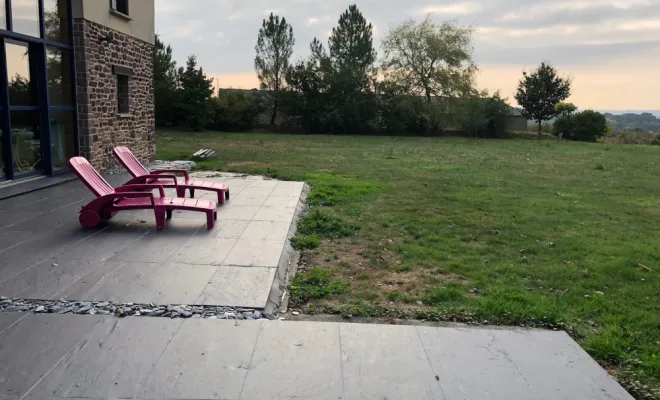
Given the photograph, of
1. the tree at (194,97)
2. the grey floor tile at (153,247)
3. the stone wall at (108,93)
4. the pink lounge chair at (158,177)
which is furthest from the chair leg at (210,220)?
the tree at (194,97)

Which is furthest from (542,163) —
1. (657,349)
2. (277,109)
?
(277,109)

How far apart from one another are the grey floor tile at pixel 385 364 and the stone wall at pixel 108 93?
29.4 feet

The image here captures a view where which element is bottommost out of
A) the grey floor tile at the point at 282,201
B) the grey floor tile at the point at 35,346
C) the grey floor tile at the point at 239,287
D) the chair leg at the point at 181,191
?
the grey floor tile at the point at 35,346

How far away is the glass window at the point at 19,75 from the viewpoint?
863 cm

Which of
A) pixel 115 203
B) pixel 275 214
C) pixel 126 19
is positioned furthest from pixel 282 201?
pixel 126 19

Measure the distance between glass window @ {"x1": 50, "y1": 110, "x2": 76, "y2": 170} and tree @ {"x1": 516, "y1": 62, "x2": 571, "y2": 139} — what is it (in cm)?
3073

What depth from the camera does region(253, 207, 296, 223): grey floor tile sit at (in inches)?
282

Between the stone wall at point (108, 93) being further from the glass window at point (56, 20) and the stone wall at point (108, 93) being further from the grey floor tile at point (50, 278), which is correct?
the grey floor tile at point (50, 278)

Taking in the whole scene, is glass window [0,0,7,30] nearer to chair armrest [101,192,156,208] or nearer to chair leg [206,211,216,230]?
chair armrest [101,192,156,208]

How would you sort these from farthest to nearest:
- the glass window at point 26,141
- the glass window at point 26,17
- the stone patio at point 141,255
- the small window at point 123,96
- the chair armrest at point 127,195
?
the small window at point 123,96 < the glass window at point 26,141 < the glass window at point 26,17 < the chair armrest at point 127,195 < the stone patio at point 141,255

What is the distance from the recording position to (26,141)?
9203mm

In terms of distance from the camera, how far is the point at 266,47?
118 feet

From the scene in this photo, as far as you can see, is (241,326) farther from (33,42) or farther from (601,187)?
(601,187)

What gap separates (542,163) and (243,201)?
39.1ft
